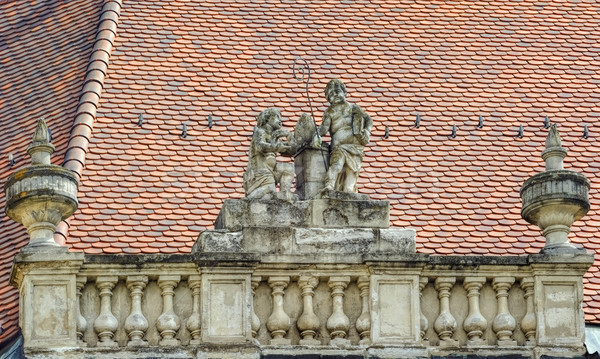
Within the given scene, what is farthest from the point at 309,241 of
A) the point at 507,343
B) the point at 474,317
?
the point at 507,343

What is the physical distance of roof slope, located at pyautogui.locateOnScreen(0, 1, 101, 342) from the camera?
31.1 m

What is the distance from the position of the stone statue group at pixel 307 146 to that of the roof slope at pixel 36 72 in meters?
3.54

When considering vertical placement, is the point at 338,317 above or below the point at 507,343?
above

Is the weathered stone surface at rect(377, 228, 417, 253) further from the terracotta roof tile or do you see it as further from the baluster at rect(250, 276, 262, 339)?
the terracotta roof tile

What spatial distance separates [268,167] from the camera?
27.3 meters

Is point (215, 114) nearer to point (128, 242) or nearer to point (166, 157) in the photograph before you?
point (166, 157)

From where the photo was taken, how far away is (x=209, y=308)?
26484 millimetres

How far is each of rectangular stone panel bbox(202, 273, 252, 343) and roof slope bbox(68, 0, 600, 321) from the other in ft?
6.26

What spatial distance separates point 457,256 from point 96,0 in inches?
365

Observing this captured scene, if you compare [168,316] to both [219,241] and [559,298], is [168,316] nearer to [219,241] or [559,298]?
[219,241]

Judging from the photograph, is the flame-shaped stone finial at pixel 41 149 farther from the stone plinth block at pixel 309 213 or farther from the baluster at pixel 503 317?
the baluster at pixel 503 317

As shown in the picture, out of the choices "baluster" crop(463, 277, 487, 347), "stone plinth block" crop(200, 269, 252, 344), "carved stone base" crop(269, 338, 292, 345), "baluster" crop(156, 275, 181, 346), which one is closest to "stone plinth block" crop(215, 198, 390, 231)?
"stone plinth block" crop(200, 269, 252, 344)

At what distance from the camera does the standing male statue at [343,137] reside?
27.4 m

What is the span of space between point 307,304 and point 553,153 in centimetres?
338
